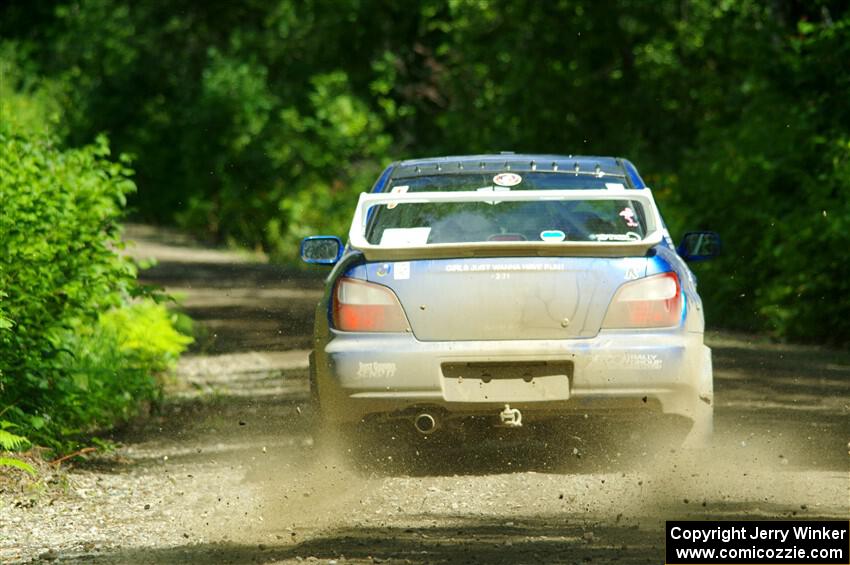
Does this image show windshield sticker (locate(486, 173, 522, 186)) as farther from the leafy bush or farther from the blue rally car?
the leafy bush

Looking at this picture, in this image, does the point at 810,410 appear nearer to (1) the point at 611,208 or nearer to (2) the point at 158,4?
(1) the point at 611,208

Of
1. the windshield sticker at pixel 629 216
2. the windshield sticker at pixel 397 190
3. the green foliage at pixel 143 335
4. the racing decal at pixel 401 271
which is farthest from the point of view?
the green foliage at pixel 143 335

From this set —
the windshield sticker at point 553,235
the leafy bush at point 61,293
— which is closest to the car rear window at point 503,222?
the windshield sticker at point 553,235

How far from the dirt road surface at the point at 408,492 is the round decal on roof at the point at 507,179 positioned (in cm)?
150

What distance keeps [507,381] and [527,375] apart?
104mm

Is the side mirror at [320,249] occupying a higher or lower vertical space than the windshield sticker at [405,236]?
lower

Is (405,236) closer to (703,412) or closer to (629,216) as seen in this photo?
(629,216)

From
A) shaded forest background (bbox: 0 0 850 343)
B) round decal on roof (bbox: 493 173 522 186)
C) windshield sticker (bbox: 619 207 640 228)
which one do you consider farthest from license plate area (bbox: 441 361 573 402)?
shaded forest background (bbox: 0 0 850 343)

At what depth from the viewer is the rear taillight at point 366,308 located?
328 inches

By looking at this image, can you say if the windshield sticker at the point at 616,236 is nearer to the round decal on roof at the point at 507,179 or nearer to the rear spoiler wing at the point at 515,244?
the rear spoiler wing at the point at 515,244

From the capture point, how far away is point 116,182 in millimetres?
11617

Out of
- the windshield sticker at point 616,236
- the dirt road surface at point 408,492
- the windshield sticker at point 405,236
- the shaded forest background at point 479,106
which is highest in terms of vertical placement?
the windshield sticker at point 405,236

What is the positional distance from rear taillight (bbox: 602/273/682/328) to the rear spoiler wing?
0.17 metres

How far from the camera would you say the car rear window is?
885cm
